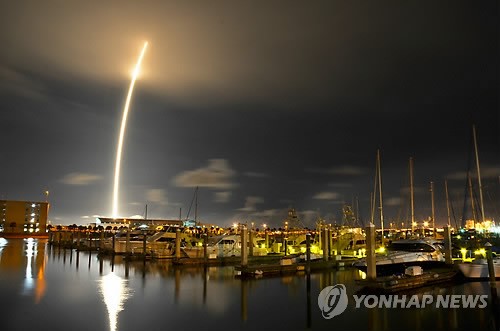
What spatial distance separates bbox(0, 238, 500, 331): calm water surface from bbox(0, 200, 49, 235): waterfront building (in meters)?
139

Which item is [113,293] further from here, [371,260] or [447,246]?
[447,246]

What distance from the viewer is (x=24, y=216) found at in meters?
166

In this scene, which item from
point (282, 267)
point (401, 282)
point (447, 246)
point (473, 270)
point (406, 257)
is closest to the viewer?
point (401, 282)

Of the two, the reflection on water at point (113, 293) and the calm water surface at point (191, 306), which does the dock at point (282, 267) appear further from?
the reflection on water at point (113, 293)

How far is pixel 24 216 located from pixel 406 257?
171135mm

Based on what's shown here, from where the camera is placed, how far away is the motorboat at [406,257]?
2992 cm

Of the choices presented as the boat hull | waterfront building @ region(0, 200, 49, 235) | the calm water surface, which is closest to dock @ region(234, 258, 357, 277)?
the calm water surface

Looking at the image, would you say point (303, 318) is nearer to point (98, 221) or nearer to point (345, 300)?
point (345, 300)

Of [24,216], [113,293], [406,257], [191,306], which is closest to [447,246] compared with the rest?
[406,257]

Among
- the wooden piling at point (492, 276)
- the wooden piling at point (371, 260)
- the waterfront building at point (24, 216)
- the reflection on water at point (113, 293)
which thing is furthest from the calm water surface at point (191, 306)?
the waterfront building at point (24, 216)

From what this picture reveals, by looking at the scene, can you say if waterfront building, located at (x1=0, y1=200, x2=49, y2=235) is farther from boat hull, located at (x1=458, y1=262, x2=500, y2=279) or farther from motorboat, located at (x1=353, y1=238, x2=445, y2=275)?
boat hull, located at (x1=458, y1=262, x2=500, y2=279)

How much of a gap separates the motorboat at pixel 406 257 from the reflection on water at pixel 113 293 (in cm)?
1642

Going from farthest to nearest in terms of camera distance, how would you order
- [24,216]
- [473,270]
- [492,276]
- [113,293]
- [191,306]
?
[24,216]
[473,270]
[113,293]
[191,306]
[492,276]

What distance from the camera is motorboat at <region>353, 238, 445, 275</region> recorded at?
29.9m
